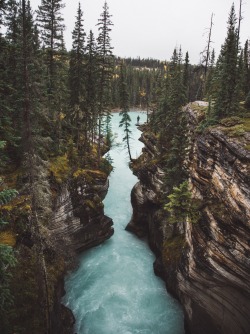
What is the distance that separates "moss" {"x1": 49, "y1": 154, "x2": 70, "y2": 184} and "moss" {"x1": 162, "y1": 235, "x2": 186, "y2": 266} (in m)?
11.1

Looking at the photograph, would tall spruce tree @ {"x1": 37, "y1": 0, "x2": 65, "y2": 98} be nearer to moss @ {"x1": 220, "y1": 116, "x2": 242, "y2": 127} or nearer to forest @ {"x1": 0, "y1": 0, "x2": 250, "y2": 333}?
forest @ {"x1": 0, "y1": 0, "x2": 250, "y2": 333}

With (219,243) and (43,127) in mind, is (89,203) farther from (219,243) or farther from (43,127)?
(219,243)

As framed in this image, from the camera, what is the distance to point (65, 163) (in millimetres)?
26812

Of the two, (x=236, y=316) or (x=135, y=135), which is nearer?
(x=236, y=316)

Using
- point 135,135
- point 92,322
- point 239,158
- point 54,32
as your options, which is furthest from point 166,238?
point 135,135

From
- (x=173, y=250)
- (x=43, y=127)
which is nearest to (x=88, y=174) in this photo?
(x=43, y=127)

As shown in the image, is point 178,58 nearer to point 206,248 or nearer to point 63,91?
point 63,91

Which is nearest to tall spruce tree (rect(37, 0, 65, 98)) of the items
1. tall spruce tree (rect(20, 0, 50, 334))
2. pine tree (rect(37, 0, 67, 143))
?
pine tree (rect(37, 0, 67, 143))

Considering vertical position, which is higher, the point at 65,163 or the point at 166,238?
the point at 65,163

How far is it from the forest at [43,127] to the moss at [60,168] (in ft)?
0.38

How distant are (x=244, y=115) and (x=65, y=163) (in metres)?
17.2

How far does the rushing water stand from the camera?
1938cm

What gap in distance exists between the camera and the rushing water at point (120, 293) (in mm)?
19375

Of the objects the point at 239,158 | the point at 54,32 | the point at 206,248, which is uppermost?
the point at 54,32
